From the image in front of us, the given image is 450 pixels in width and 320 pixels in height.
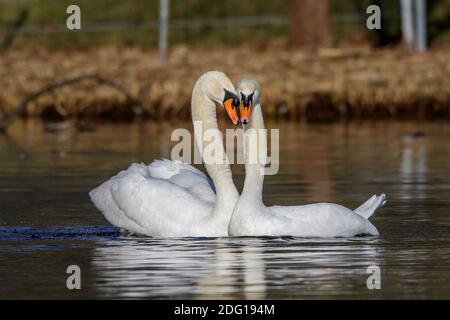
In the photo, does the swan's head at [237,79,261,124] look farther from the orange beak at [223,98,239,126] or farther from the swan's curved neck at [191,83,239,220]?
the swan's curved neck at [191,83,239,220]

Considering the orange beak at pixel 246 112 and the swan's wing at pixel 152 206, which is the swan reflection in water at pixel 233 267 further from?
the orange beak at pixel 246 112

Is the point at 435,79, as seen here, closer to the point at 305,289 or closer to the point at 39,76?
the point at 39,76

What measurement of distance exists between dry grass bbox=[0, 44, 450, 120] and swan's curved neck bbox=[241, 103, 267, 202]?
15.9 m

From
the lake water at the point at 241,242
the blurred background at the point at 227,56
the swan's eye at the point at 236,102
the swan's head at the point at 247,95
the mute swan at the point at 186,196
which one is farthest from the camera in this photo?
the blurred background at the point at 227,56

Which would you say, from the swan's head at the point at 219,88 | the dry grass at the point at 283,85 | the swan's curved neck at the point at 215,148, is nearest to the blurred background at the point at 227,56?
the dry grass at the point at 283,85

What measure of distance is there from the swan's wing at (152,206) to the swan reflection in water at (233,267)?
0.15 meters

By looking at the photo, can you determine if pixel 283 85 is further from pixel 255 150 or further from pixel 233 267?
pixel 233 267

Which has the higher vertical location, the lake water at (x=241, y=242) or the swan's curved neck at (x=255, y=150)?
the swan's curved neck at (x=255, y=150)

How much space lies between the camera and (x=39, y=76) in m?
32.8

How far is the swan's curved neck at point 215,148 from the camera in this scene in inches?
539

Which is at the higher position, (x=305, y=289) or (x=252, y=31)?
(x=252, y=31)

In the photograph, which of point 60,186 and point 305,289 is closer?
point 305,289

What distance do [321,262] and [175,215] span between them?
1898 millimetres

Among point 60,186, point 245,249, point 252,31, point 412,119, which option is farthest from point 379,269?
point 252,31
